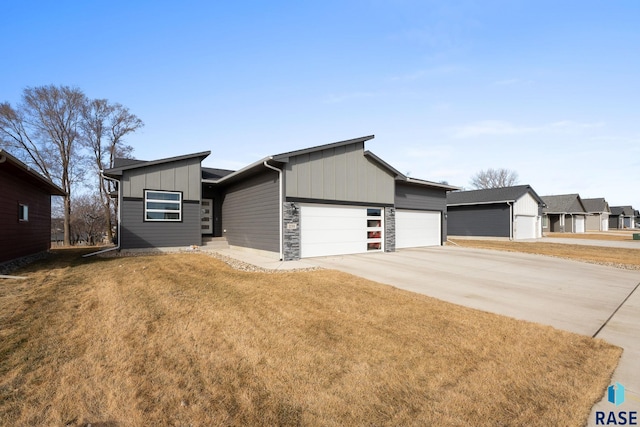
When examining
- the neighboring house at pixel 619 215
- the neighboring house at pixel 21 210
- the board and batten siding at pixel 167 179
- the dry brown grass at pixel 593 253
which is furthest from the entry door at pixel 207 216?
the neighboring house at pixel 619 215

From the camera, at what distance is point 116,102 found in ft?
79.6

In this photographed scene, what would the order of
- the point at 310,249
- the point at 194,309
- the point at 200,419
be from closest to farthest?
1. the point at 200,419
2. the point at 194,309
3. the point at 310,249

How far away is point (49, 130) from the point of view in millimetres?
21641

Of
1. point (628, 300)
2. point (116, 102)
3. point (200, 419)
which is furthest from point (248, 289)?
point (116, 102)

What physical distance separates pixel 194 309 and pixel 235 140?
10.7 metres

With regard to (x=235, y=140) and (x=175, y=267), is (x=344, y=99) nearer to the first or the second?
(x=235, y=140)

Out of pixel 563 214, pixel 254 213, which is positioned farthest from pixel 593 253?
pixel 563 214

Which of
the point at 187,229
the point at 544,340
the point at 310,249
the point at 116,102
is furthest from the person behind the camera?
the point at 116,102

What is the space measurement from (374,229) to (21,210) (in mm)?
14385

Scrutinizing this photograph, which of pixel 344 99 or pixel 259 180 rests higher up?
pixel 344 99

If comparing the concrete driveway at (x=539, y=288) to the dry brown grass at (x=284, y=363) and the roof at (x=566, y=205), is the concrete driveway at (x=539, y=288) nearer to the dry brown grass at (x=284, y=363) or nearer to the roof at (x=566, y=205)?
the dry brown grass at (x=284, y=363)

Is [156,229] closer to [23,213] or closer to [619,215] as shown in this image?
[23,213]

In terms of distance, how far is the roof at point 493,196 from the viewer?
24252mm

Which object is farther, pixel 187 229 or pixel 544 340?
pixel 187 229
